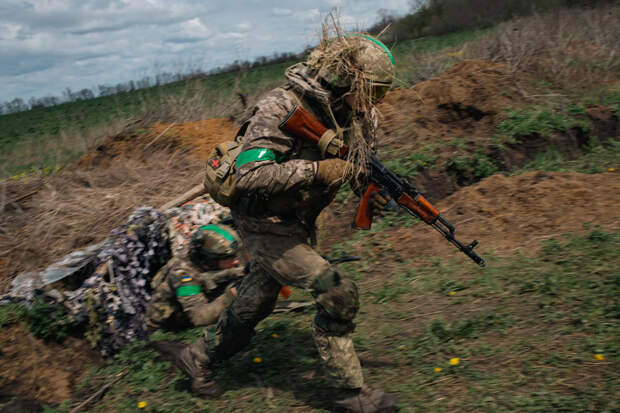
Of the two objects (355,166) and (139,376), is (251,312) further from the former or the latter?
(139,376)

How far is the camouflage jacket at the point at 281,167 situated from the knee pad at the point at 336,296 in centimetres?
41

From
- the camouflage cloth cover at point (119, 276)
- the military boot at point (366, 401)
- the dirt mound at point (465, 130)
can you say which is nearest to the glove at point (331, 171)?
the military boot at point (366, 401)

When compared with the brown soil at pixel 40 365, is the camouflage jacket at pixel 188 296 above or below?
above

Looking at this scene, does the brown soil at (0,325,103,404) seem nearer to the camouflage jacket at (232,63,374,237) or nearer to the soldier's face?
the soldier's face

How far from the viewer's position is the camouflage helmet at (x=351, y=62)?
2.76 m

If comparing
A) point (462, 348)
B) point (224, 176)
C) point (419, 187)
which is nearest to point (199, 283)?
point (224, 176)

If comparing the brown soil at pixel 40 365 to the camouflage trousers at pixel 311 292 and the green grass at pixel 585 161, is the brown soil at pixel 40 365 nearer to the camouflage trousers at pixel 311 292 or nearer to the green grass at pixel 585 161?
the camouflage trousers at pixel 311 292

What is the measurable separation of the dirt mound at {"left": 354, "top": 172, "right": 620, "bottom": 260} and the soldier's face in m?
1.81

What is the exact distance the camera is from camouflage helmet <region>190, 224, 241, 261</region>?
445 cm

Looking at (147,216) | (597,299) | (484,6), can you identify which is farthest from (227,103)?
(484,6)

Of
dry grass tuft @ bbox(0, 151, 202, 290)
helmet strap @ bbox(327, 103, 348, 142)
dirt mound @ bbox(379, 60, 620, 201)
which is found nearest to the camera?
helmet strap @ bbox(327, 103, 348, 142)

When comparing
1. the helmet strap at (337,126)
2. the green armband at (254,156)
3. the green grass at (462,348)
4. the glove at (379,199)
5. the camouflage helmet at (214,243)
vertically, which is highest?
the helmet strap at (337,126)

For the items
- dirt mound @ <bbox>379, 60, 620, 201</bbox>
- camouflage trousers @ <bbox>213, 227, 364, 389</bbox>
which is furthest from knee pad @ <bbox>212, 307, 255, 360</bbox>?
dirt mound @ <bbox>379, 60, 620, 201</bbox>

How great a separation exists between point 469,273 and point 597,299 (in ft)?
3.86
